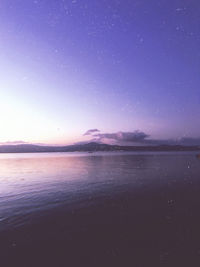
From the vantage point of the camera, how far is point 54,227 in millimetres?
12438

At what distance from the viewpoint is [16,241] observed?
34.2ft

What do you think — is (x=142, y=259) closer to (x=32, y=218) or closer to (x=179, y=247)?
(x=179, y=247)

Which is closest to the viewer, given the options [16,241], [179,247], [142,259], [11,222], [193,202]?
[142,259]

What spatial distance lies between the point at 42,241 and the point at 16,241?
1820 millimetres

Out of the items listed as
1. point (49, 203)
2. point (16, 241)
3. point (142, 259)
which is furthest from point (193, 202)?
point (16, 241)

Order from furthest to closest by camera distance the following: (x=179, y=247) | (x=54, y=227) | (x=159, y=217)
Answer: (x=159, y=217) → (x=54, y=227) → (x=179, y=247)

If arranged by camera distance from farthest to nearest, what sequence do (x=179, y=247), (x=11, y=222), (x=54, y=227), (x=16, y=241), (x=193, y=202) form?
1. (x=193, y=202)
2. (x=11, y=222)
3. (x=54, y=227)
4. (x=16, y=241)
5. (x=179, y=247)

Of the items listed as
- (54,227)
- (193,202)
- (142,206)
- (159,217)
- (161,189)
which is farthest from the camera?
(161,189)

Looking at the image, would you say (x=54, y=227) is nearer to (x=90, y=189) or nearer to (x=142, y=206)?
(x=142, y=206)

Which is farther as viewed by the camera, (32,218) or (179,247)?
(32,218)

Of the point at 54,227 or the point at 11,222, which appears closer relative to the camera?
the point at 54,227

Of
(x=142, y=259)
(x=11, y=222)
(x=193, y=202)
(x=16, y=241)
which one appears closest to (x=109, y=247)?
(x=142, y=259)

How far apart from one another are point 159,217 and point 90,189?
12743mm

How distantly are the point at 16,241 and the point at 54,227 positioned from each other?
2911 mm
